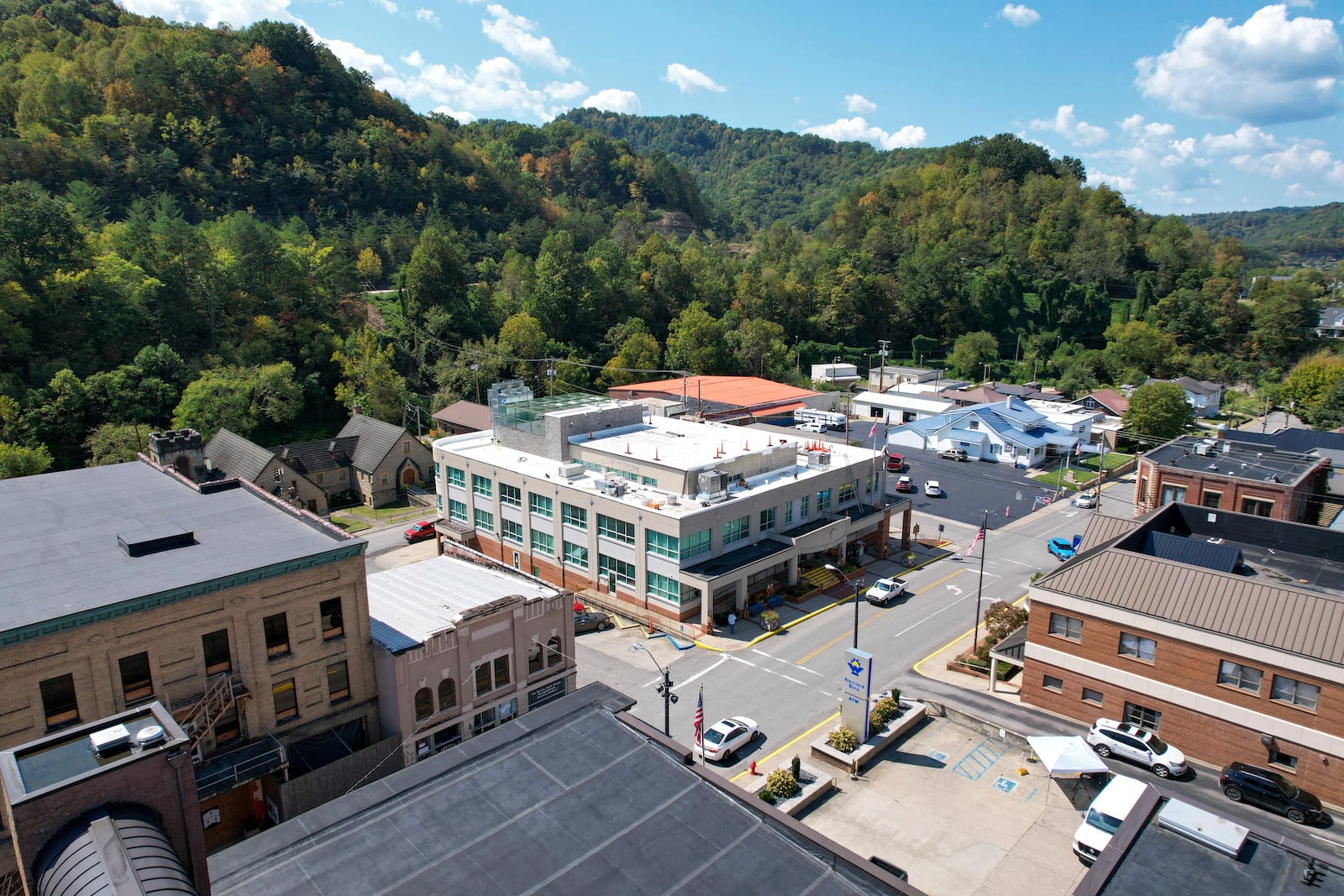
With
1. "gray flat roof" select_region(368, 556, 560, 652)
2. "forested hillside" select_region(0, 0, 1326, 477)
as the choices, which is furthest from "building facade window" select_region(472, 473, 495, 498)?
"forested hillside" select_region(0, 0, 1326, 477)

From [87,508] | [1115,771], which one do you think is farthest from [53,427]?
[1115,771]

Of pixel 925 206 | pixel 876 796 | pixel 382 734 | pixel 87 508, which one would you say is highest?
pixel 925 206

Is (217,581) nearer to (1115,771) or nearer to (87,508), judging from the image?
(87,508)

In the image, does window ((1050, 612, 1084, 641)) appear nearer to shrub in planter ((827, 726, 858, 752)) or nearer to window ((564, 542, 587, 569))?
shrub in planter ((827, 726, 858, 752))

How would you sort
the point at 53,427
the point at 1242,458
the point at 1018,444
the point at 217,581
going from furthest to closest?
1. the point at 1018,444
2. the point at 53,427
3. the point at 1242,458
4. the point at 217,581

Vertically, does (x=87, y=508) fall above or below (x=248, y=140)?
below

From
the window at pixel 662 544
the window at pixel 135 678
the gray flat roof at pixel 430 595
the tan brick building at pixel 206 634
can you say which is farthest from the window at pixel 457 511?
the window at pixel 135 678
